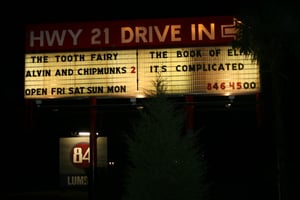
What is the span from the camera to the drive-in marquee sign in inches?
574

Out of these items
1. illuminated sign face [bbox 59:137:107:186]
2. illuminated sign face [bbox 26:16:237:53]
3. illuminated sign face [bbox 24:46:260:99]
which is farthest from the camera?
illuminated sign face [bbox 59:137:107:186]

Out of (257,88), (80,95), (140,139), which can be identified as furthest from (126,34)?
(140,139)

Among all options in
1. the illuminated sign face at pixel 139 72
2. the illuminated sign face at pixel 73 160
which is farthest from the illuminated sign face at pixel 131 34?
the illuminated sign face at pixel 73 160

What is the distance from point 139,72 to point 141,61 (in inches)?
11.7

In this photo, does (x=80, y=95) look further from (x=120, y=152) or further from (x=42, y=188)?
(x=42, y=188)

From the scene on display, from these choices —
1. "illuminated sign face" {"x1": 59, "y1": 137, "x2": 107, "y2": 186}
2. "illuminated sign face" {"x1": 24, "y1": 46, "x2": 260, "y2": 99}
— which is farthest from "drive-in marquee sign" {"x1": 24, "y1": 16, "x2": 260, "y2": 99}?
"illuminated sign face" {"x1": 59, "y1": 137, "x2": 107, "y2": 186}

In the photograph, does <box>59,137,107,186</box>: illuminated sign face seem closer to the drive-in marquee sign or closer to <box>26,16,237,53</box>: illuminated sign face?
the drive-in marquee sign

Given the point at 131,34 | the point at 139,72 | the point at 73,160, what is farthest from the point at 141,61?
the point at 73,160

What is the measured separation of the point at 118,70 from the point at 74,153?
3.13m

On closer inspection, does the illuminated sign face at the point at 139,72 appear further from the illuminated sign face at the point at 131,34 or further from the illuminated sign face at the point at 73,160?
the illuminated sign face at the point at 73,160

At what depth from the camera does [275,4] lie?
23.7 feet

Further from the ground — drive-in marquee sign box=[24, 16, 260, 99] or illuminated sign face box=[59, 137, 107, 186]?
drive-in marquee sign box=[24, 16, 260, 99]

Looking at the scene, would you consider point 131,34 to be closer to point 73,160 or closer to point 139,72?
point 139,72

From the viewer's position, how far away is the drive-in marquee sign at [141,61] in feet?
47.8
